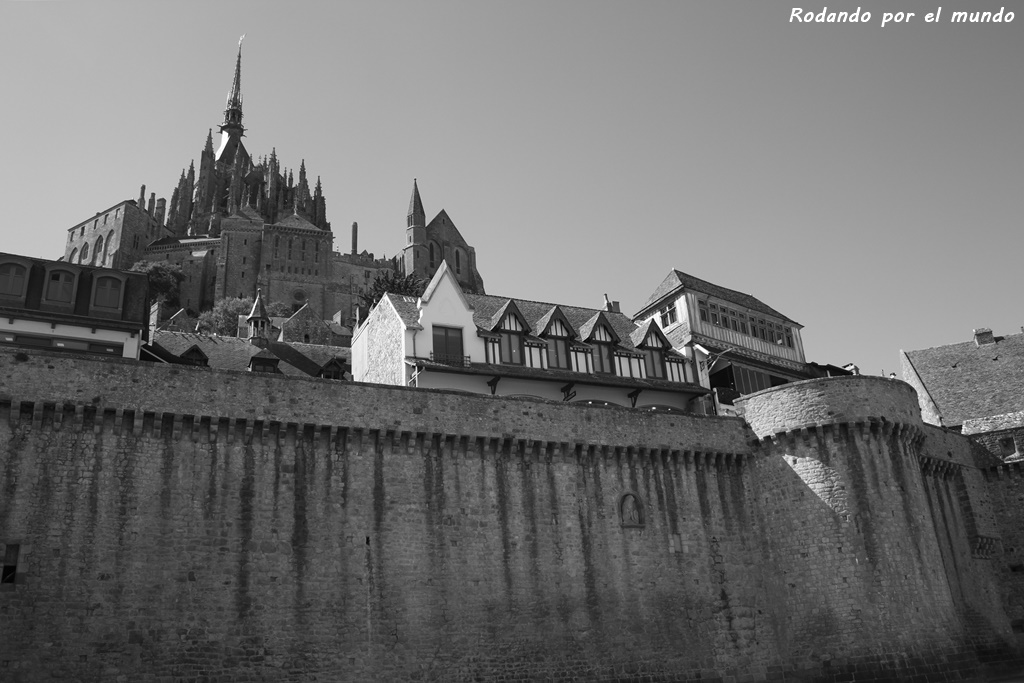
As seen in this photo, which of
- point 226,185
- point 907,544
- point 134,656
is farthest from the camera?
point 226,185

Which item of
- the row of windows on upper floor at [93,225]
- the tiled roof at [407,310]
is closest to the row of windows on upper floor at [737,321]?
the tiled roof at [407,310]

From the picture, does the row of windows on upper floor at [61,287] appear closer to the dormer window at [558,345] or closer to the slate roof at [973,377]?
the dormer window at [558,345]

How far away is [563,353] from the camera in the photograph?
4078cm

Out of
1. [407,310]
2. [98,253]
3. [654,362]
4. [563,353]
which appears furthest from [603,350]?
[98,253]

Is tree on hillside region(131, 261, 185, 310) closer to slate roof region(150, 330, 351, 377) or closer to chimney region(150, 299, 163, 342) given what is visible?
chimney region(150, 299, 163, 342)

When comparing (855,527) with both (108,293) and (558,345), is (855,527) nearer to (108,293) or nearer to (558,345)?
(558,345)

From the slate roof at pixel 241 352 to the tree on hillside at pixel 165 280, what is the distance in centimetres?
6158

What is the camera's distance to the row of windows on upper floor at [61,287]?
32.8 metres

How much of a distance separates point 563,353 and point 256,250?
8937cm

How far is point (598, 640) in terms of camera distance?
30.2 meters

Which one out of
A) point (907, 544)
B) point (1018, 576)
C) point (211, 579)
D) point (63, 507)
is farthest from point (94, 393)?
point (1018, 576)

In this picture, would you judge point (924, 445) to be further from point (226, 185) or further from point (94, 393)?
point (226, 185)

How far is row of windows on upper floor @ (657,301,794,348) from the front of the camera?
1874 inches

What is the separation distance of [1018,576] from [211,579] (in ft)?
115
